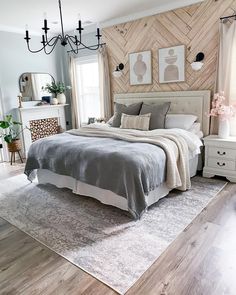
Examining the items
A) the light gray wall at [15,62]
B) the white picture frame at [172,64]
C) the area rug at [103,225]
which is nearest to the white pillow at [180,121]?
the white picture frame at [172,64]

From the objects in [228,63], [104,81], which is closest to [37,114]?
[104,81]

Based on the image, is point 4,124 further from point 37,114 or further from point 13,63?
point 13,63

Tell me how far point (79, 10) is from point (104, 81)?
1.47 m

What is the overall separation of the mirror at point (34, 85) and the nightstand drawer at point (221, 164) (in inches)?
159

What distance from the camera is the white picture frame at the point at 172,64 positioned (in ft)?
13.8

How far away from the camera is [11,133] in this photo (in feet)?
17.4

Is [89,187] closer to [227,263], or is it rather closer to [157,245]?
[157,245]

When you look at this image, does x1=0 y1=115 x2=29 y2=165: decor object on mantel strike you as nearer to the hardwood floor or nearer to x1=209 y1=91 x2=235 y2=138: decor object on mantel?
the hardwood floor

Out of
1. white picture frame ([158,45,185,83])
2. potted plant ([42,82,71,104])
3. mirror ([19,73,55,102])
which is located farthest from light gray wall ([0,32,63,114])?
white picture frame ([158,45,185,83])

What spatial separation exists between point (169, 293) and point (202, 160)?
2.63 m

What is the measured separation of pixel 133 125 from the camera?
13.2ft

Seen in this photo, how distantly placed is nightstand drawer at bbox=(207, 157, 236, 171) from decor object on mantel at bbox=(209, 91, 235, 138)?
1.25 ft

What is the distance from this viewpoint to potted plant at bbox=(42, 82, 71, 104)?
584cm

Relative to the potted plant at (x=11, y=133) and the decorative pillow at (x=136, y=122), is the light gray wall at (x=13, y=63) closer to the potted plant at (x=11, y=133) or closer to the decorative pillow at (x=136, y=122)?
the potted plant at (x=11, y=133)
